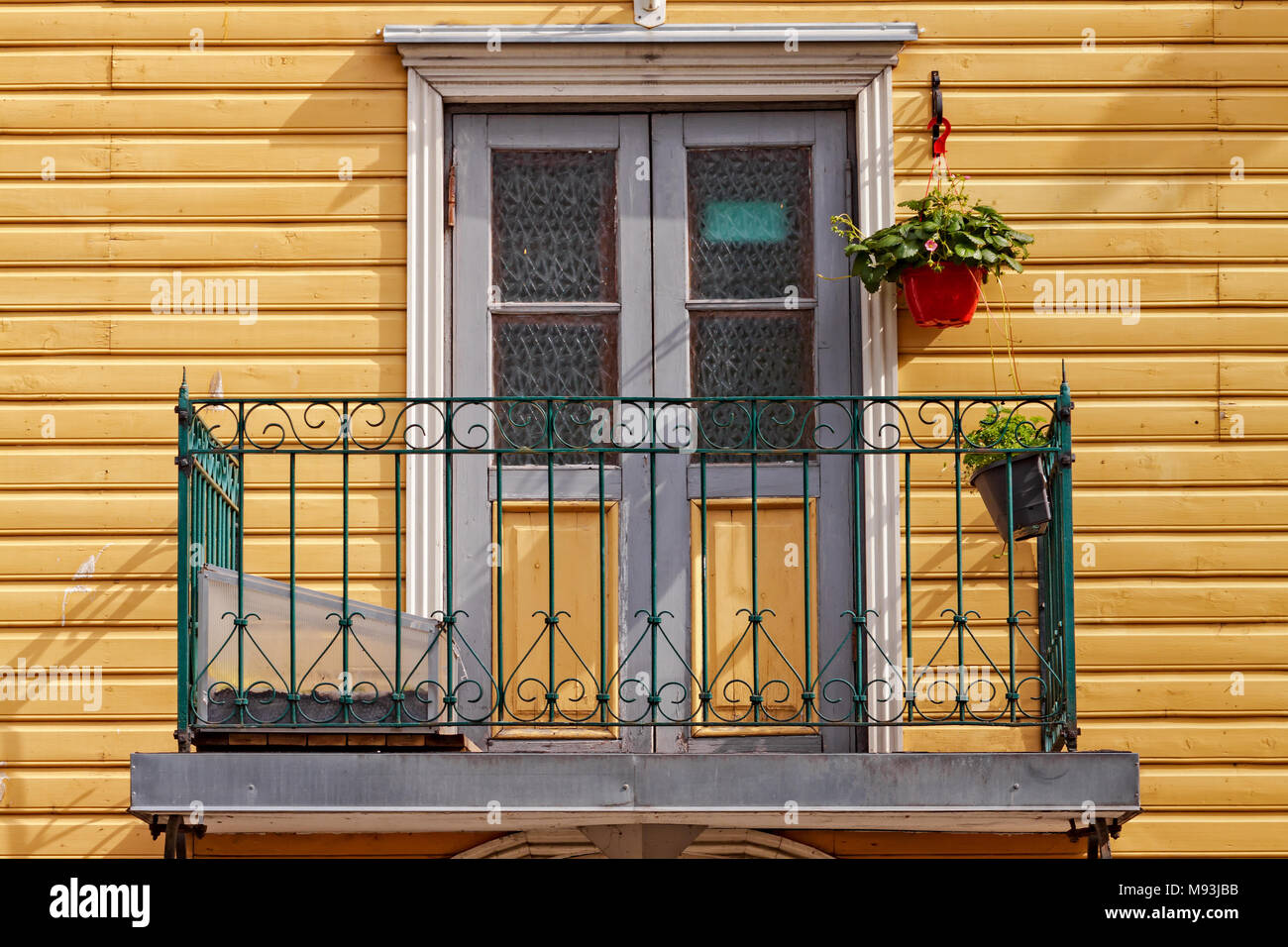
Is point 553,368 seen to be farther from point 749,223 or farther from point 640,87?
point 640,87

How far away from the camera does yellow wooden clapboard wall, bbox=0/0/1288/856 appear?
20.4ft

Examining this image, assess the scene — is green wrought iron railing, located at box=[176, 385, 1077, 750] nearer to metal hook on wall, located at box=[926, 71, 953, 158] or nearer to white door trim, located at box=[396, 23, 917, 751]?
white door trim, located at box=[396, 23, 917, 751]

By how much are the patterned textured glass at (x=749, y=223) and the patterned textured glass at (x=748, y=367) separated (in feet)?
0.38

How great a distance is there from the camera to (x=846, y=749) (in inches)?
244

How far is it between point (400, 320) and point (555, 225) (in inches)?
28.2

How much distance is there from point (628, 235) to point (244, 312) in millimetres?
1509

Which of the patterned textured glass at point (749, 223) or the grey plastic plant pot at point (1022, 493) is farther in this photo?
the patterned textured glass at point (749, 223)

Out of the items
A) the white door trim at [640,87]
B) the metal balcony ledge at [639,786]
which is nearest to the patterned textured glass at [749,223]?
the white door trim at [640,87]

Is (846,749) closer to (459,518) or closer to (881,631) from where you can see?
(881,631)

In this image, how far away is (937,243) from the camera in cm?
605

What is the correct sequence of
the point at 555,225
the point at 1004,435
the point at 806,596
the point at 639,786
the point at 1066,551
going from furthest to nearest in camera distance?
1. the point at 555,225
2. the point at 1004,435
3. the point at 1066,551
4. the point at 806,596
5. the point at 639,786

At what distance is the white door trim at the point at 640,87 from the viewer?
6.31 metres

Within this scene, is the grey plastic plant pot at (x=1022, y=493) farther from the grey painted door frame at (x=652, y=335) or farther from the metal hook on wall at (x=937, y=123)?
the metal hook on wall at (x=937, y=123)

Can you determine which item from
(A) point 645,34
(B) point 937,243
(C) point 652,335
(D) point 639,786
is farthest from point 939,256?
(D) point 639,786
